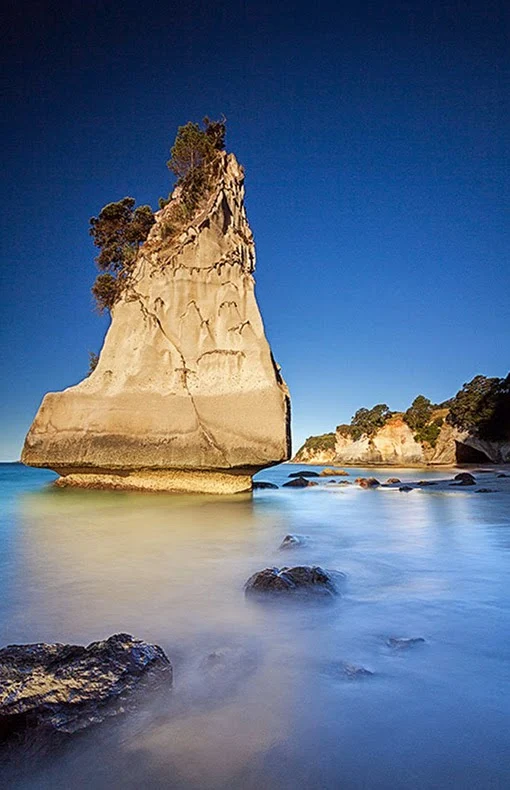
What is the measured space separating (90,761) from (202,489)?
944 centimetres

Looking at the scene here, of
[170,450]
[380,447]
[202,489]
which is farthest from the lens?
[380,447]

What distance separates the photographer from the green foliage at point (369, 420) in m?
57.1

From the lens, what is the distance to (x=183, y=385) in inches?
423

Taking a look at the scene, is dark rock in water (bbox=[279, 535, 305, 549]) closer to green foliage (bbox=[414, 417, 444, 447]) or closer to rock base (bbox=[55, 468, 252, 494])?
rock base (bbox=[55, 468, 252, 494])

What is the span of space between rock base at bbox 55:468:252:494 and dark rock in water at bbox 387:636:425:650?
321 inches

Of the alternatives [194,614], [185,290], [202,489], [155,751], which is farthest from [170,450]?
[155,751]

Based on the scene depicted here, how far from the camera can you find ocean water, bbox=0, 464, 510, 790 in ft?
4.37

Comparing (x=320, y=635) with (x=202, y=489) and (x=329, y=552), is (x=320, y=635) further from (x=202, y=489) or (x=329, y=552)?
(x=202, y=489)

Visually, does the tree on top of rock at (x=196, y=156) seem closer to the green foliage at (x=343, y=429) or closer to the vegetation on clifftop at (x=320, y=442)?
the green foliage at (x=343, y=429)

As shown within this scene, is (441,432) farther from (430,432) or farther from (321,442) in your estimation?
(321,442)

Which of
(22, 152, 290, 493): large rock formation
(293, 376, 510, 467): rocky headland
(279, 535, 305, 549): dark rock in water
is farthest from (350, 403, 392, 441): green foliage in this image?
(279, 535, 305, 549): dark rock in water

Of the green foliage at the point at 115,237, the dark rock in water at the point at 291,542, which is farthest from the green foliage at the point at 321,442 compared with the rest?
the dark rock in water at the point at 291,542

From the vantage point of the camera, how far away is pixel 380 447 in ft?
184

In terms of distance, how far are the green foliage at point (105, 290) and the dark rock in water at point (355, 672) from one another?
44.0ft
